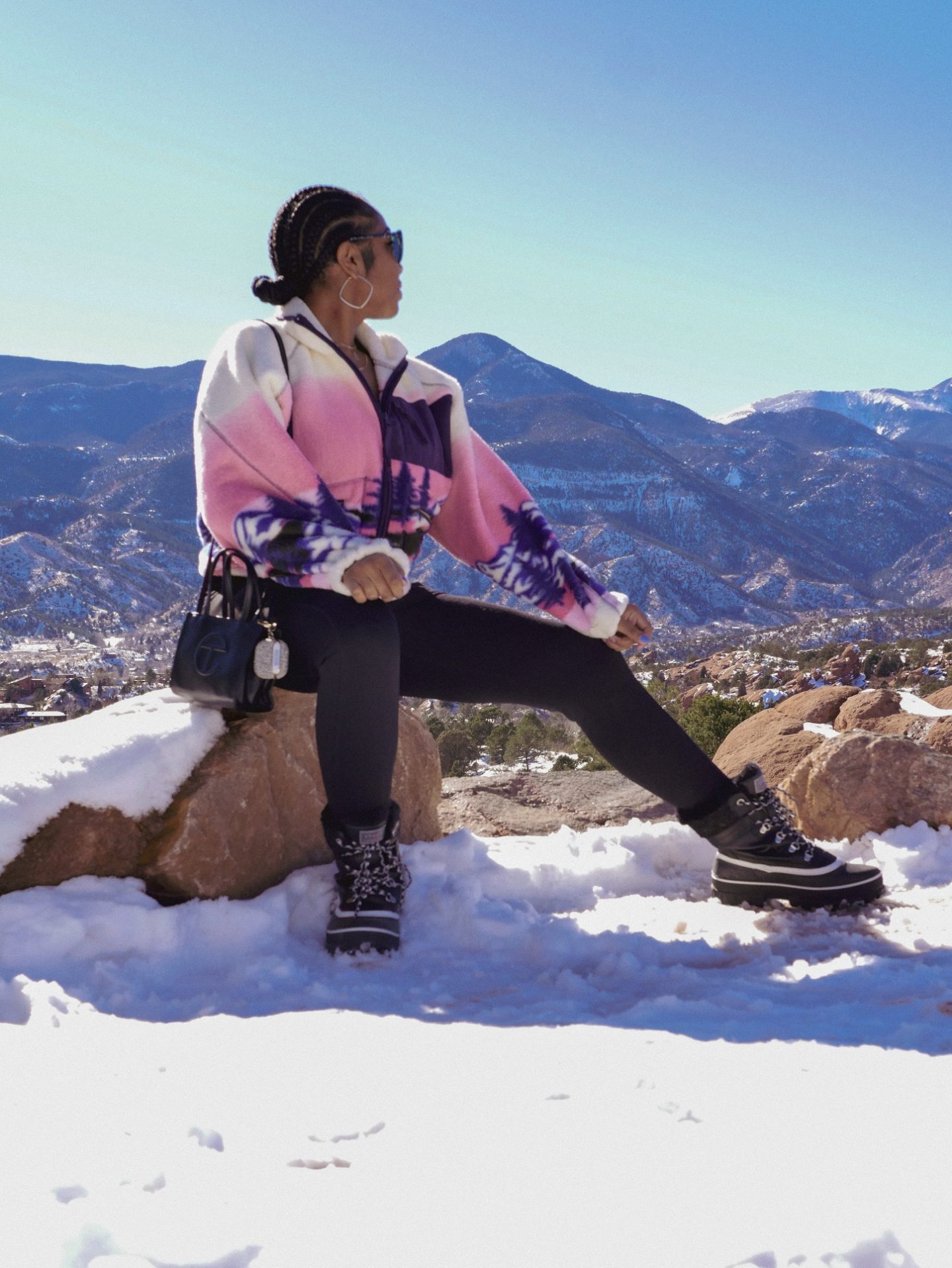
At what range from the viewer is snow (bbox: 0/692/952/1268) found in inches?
53.7

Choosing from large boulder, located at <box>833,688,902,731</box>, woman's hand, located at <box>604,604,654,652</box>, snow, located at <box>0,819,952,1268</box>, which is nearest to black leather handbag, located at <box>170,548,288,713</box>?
snow, located at <box>0,819,952,1268</box>

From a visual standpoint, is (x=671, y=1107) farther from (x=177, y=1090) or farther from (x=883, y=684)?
(x=883, y=684)

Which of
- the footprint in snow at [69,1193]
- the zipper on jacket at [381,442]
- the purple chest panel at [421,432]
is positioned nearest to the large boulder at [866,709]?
the purple chest panel at [421,432]

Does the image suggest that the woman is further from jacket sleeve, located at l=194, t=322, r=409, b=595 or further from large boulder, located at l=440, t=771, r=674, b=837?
large boulder, located at l=440, t=771, r=674, b=837

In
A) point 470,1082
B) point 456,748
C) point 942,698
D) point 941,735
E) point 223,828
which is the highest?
point 223,828

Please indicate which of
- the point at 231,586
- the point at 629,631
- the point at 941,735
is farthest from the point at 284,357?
the point at 941,735

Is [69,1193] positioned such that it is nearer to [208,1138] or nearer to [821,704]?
[208,1138]

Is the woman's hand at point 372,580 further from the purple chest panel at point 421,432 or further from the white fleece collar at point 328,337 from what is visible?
the white fleece collar at point 328,337

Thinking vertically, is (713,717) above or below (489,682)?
below

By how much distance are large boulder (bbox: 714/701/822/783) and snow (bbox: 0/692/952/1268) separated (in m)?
2.77

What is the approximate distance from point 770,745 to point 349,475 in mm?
4280

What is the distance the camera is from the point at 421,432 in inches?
132

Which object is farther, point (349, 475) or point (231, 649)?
point (349, 475)

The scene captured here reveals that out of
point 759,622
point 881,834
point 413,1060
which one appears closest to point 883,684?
point 881,834
